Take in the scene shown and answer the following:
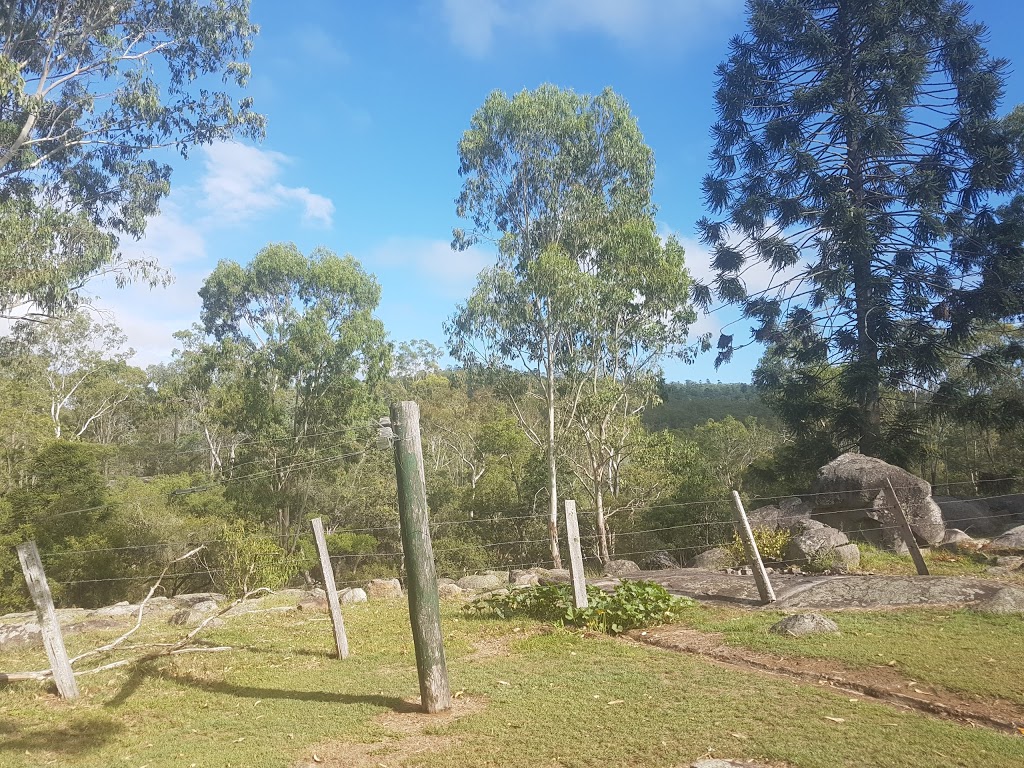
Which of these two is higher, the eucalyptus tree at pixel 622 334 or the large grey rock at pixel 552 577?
the eucalyptus tree at pixel 622 334

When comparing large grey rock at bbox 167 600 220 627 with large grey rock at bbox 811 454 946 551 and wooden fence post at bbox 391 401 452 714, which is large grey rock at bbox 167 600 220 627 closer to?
wooden fence post at bbox 391 401 452 714

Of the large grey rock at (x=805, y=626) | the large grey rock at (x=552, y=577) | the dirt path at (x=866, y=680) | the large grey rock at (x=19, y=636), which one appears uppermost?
the large grey rock at (x=19, y=636)

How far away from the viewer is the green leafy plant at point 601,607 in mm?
7500

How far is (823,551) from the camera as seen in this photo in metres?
10.2

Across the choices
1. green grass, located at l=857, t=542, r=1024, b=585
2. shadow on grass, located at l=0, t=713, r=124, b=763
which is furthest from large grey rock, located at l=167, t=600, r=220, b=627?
green grass, located at l=857, t=542, r=1024, b=585

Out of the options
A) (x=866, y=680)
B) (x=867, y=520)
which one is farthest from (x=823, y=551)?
(x=866, y=680)

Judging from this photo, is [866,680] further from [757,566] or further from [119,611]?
[119,611]

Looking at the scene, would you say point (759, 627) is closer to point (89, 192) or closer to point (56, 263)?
point (56, 263)

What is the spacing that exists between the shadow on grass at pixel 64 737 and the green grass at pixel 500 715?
0.02 m

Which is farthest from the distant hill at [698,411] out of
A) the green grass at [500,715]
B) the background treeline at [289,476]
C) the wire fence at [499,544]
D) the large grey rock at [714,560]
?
the green grass at [500,715]

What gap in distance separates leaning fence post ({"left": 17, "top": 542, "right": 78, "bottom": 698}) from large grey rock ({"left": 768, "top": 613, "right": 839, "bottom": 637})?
21.3 feet

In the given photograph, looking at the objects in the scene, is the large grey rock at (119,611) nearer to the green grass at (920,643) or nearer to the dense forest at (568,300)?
the dense forest at (568,300)

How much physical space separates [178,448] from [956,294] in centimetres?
3202

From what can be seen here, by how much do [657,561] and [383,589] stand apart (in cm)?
690
